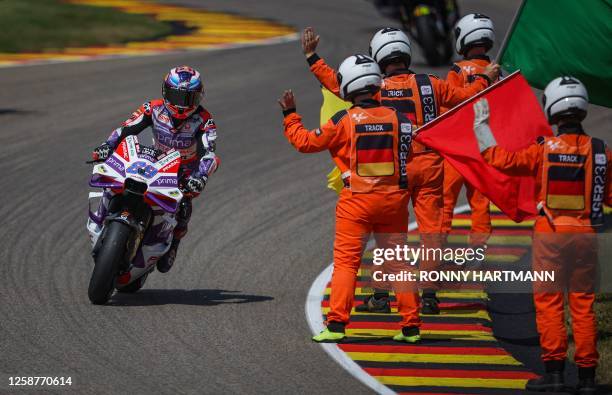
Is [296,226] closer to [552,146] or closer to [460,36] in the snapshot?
[460,36]

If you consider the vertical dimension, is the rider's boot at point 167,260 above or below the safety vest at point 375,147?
below

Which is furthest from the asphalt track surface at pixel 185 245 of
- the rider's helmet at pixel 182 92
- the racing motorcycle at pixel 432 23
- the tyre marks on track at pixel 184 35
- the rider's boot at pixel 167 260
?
the rider's helmet at pixel 182 92

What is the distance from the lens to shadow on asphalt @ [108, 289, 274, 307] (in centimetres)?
1013

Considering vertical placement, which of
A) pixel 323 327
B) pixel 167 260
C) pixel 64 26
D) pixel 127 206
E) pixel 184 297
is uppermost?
pixel 64 26

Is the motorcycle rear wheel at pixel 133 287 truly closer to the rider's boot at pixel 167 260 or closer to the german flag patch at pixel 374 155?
the rider's boot at pixel 167 260

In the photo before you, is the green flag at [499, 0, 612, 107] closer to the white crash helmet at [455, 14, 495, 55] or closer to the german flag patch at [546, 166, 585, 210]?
the white crash helmet at [455, 14, 495, 55]

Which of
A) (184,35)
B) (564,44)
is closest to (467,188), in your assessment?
(564,44)

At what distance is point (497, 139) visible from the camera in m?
8.69

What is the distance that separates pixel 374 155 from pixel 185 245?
364 centimetres

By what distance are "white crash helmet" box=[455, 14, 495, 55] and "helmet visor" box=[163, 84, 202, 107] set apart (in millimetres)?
2513

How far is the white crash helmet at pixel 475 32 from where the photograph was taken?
10.9m

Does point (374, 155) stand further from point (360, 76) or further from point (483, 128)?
point (483, 128)

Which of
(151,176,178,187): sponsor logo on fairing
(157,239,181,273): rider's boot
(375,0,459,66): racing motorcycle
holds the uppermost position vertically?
(375,0,459,66): racing motorcycle

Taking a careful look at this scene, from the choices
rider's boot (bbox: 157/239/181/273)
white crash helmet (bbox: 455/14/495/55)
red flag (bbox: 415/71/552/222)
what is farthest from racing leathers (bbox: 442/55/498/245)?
rider's boot (bbox: 157/239/181/273)
